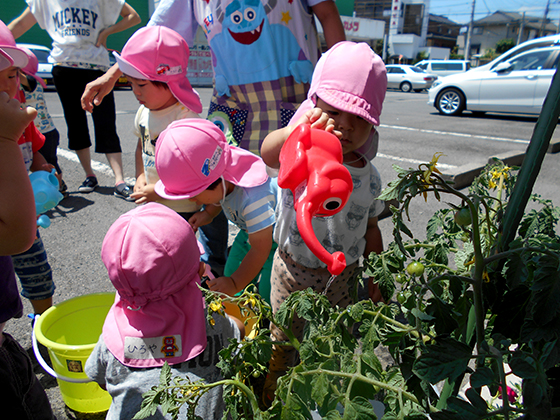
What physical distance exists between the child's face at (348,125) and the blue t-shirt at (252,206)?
54 centimetres

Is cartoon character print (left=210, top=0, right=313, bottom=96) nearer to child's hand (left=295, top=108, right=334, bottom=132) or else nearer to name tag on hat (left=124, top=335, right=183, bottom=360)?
child's hand (left=295, top=108, right=334, bottom=132)

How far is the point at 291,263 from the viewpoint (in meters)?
1.55

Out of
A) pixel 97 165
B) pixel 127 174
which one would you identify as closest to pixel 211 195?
pixel 127 174

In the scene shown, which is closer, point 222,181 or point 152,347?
point 152,347

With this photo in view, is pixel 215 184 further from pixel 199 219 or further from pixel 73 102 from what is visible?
pixel 73 102

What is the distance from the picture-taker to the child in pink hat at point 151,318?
121 cm

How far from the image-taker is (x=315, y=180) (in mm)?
806

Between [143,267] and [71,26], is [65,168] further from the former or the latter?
[143,267]

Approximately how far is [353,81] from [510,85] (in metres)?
9.58

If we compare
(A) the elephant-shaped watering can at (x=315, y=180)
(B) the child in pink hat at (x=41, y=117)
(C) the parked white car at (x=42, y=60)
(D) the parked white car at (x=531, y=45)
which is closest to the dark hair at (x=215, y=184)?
(A) the elephant-shaped watering can at (x=315, y=180)

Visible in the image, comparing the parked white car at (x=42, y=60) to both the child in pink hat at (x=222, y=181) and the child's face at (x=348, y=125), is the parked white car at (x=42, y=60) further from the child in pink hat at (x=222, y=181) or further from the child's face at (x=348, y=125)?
the child's face at (x=348, y=125)

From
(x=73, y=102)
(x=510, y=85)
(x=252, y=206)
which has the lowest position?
(x=510, y=85)

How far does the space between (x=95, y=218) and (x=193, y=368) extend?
2.54m

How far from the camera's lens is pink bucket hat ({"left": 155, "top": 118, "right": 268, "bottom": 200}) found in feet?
5.15
